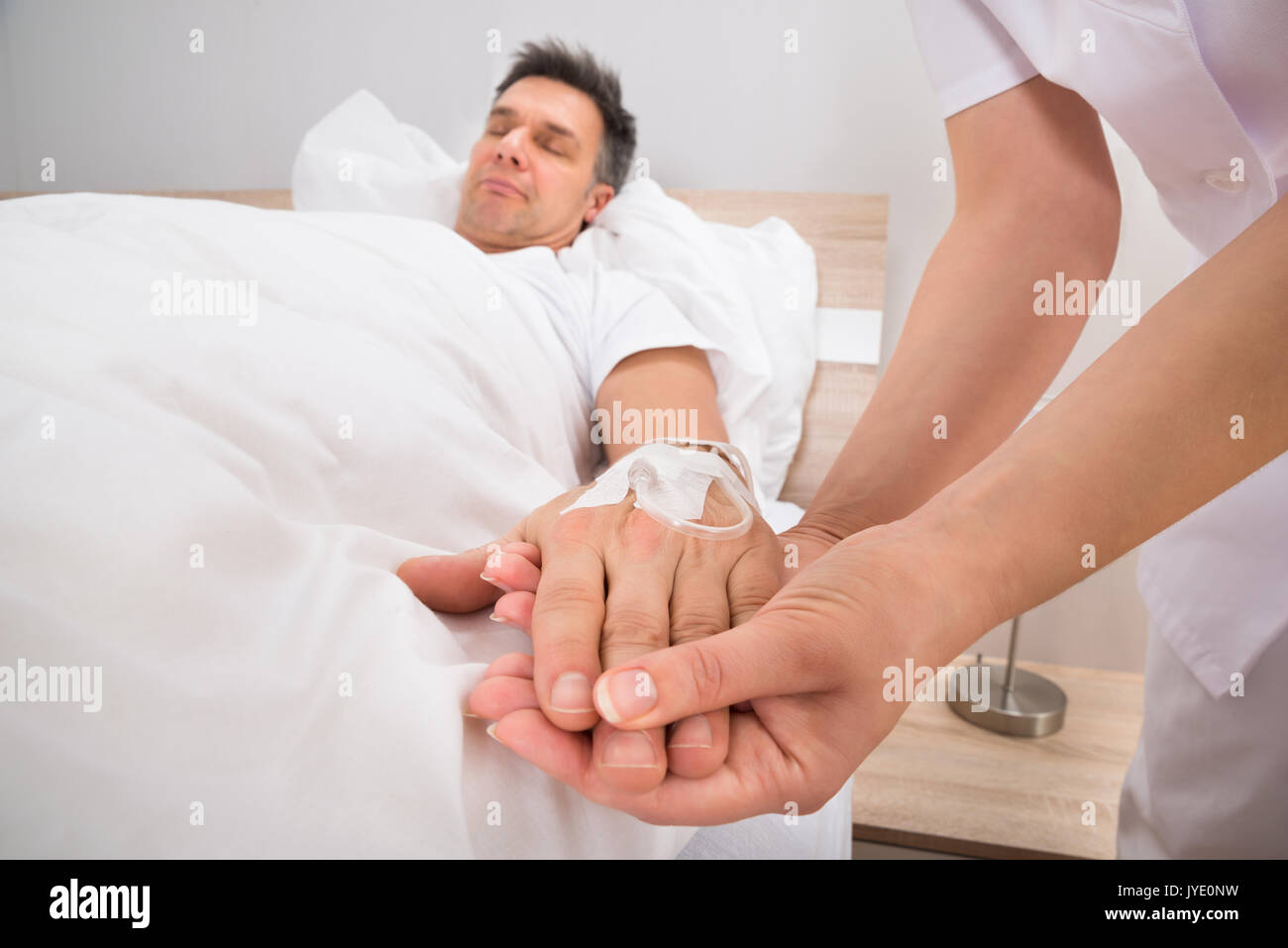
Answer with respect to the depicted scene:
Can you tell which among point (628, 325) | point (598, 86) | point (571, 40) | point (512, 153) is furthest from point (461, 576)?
point (571, 40)

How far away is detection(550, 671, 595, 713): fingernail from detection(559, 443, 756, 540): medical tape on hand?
176 millimetres

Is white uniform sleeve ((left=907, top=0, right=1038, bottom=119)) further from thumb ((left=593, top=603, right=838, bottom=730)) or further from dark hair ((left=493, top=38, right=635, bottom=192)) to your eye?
dark hair ((left=493, top=38, right=635, bottom=192))

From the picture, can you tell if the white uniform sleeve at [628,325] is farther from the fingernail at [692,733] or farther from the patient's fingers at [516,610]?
the fingernail at [692,733]

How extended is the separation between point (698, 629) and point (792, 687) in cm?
11

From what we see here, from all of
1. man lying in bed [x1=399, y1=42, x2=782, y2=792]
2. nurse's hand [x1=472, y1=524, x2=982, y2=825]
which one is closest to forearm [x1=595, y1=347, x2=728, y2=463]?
man lying in bed [x1=399, y1=42, x2=782, y2=792]

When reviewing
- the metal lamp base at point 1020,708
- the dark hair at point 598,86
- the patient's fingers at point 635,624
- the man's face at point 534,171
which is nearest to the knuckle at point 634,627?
the patient's fingers at point 635,624

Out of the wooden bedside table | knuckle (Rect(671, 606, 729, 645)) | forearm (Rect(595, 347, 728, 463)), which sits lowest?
the wooden bedside table

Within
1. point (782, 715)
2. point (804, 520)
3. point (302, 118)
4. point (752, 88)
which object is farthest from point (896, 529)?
point (302, 118)

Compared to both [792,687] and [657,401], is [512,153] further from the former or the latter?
[792,687]

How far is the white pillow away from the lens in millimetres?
1267

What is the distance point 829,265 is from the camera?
1.61 meters

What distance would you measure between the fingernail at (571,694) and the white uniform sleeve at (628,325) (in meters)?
0.76

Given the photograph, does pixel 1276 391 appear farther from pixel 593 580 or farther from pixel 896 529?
pixel 593 580
